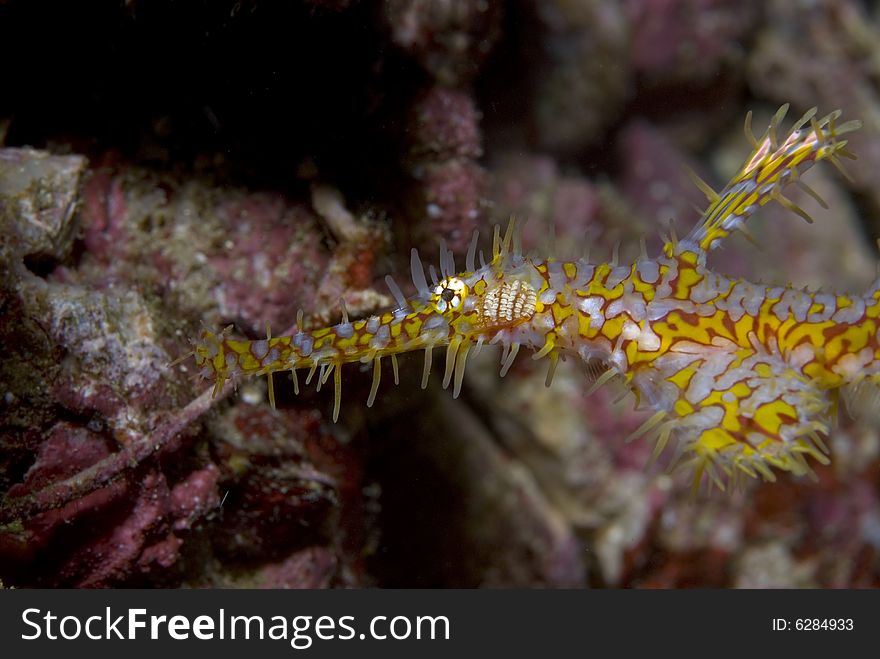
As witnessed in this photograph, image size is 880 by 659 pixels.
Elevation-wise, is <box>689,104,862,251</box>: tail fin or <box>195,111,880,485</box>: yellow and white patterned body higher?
<box>689,104,862,251</box>: tail fin

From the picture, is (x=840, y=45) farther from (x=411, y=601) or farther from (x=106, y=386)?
(x=106, y=386)

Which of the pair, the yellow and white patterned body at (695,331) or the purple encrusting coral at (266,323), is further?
the purple encrusting coral at (266,323)

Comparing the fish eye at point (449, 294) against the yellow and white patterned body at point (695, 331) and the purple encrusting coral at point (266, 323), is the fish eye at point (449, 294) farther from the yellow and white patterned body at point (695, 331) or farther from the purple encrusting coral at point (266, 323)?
the purple encrusting coral at point (266, 323)

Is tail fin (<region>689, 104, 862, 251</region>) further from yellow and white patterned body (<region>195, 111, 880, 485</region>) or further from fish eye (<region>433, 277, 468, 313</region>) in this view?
fish eye (<region>433, 277, 468, 313</region>)

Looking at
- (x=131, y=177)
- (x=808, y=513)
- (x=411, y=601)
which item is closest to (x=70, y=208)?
(x=131, y=177)

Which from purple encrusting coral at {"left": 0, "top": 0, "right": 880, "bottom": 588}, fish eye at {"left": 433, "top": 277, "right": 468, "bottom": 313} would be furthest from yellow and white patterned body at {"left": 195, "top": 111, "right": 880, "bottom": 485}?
purple encrusting coral at {"left": 0, "top": 0, "right": 880, "bottom": 588}

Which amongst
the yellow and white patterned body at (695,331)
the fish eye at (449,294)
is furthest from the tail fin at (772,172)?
the fish eye at (449,294)
